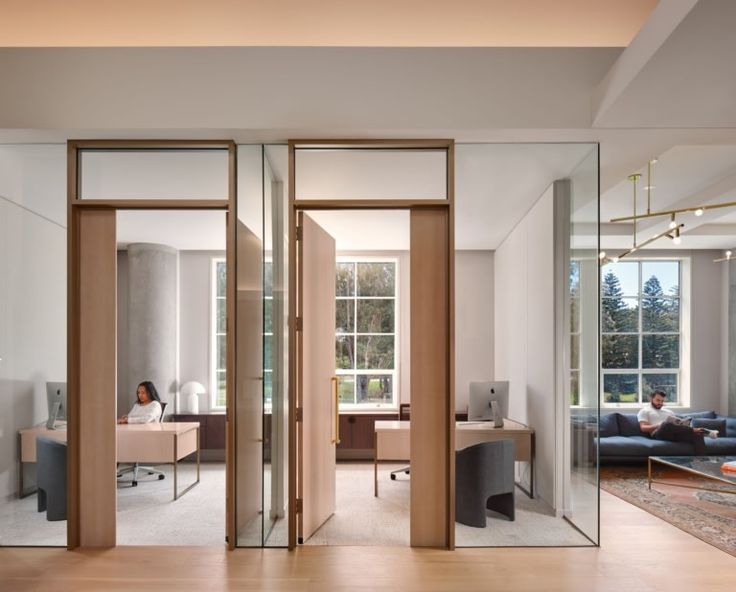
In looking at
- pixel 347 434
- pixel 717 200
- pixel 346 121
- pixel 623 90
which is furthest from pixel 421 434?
pixel 717 200

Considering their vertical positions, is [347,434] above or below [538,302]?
below

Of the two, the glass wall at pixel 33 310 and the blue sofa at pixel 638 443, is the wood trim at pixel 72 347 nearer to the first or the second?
the glass wall at pixel 33 310

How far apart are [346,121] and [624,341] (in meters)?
6.81

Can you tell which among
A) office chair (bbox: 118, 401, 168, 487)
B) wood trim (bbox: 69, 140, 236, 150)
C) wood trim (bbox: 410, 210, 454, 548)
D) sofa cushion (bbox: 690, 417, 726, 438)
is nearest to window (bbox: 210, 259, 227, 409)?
office chair (bbox: 118, 401, 168, 487)

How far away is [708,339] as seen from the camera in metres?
8.64

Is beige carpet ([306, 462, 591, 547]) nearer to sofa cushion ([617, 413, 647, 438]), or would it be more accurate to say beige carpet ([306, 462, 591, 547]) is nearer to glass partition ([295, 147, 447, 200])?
glass partition ([295, 147, 447, 200])

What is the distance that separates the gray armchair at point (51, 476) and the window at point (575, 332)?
3.55 m

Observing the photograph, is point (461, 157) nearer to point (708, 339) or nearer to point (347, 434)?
point (347, 434)

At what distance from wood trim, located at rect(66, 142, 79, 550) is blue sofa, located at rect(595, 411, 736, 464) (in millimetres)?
5310

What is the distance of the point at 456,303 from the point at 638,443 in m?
4.26

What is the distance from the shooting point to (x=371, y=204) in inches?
156

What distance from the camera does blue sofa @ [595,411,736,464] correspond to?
22.5ft

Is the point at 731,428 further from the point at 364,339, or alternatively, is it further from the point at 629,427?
the point at 364,339

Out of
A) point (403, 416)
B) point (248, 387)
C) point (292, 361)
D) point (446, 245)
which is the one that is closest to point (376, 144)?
point (446, 245)
